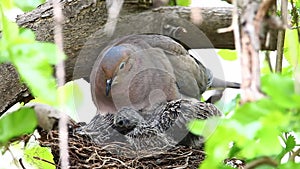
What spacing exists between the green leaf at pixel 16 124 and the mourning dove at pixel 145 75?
4.30 feet

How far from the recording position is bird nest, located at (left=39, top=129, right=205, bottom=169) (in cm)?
198

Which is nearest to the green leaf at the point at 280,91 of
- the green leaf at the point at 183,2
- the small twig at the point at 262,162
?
the small twig at the point at 262,162

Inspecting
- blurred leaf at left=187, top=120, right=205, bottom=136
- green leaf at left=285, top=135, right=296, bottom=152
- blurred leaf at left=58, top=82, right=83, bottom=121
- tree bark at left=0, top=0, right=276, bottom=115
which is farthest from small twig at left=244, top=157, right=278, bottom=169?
blurred leaf at left=58, top=82, right=83, bottom=121

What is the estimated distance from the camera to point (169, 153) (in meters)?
2.09

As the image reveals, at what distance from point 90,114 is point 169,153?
1.73ft

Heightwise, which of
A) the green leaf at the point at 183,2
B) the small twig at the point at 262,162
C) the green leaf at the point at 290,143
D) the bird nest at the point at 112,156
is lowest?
the bird nest at the point at 112,156

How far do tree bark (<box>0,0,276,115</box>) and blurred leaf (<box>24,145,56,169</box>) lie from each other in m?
0.18

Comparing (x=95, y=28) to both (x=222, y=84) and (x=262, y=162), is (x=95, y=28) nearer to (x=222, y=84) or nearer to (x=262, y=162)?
(x=222, y=84)

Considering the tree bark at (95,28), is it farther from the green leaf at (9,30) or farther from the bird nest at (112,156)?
the green leaf at (9,30)

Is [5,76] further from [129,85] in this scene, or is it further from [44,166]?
[129,85]

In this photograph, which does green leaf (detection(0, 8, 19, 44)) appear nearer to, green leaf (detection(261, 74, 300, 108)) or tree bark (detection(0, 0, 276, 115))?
green leaf (detection(261, 74, 300, 108))

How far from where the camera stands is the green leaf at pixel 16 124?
99cm

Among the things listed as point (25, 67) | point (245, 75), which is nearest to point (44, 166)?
point (25, 67)

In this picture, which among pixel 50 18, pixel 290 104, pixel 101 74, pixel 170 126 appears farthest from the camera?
pixel 101 74
